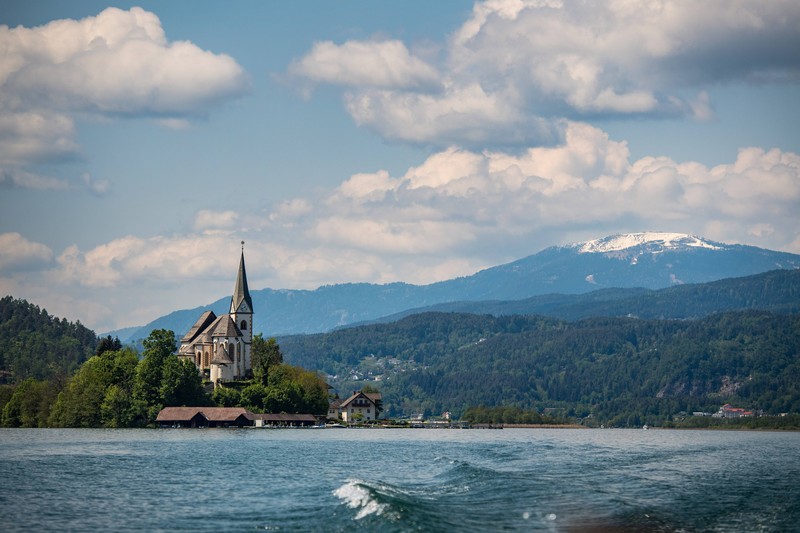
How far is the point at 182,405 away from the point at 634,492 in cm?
10957

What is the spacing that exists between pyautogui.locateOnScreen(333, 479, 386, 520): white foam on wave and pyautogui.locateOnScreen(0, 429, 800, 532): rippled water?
136 mm

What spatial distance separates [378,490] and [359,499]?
3.94 m

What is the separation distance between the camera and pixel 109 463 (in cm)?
8338

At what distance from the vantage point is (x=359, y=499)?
190 feet

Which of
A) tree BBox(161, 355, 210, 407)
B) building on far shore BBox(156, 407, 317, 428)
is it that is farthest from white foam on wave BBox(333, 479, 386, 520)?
tree BBox(161, 355, 210, 407)

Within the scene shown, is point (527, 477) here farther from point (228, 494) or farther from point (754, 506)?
point (228, 494)

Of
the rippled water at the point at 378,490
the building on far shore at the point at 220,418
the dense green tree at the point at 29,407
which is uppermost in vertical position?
the dense green tree at the point at 29,407

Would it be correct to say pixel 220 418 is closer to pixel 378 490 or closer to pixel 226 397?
pixel 226 397

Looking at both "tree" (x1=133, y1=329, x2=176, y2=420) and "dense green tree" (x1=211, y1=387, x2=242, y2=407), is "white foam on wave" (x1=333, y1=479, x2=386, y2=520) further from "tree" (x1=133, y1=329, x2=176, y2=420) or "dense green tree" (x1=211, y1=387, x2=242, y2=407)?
"dense green tree" (x1=211, y1=387, x2=242, y2=407)

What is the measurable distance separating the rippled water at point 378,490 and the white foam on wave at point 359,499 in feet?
0.45

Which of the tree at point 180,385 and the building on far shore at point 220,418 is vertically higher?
the tree at point 180,385

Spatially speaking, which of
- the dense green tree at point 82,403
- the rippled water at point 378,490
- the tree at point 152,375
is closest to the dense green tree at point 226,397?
the tree at point 152,375

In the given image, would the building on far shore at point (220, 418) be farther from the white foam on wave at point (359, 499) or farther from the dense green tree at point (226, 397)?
the white foam on wave at point (359, 499)

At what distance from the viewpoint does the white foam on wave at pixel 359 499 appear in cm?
5444
